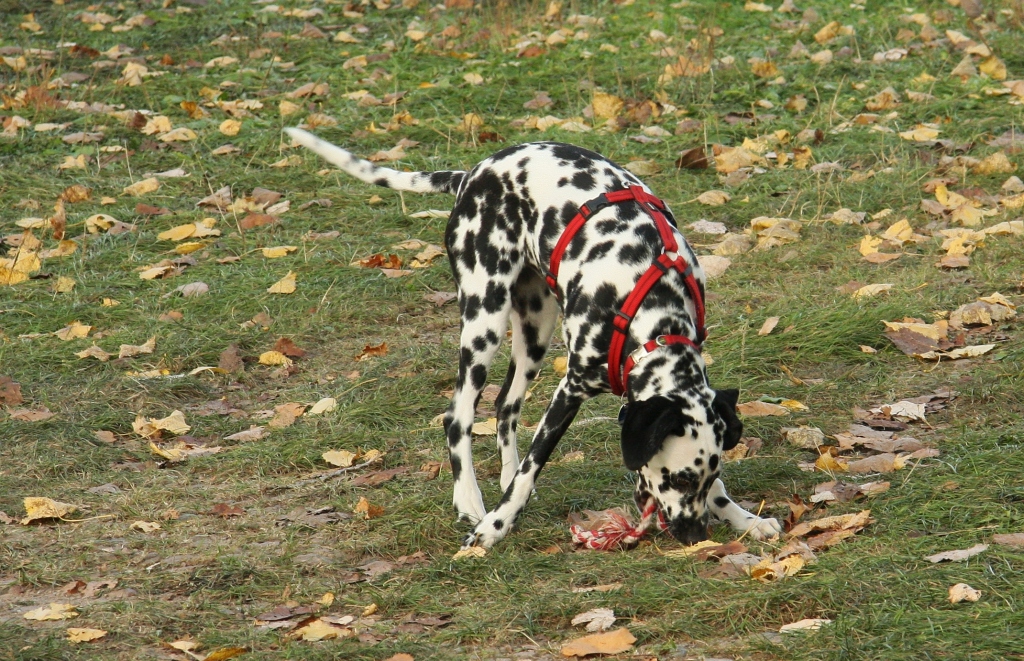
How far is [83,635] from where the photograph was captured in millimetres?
3883

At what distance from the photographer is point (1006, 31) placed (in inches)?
411

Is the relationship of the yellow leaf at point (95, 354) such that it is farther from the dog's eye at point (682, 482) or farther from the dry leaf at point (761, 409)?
the dog's eye at point (682, 482)

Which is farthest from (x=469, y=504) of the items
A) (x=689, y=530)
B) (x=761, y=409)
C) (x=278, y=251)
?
(x=278, y=251)

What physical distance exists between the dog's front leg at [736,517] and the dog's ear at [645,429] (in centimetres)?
45

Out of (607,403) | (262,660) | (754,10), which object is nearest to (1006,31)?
(754,10)

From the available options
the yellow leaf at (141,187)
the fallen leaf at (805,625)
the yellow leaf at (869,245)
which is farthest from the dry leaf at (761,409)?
the yellow leaf at (141,187)

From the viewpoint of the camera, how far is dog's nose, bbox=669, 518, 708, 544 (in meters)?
4.25

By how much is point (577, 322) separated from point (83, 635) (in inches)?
79.5

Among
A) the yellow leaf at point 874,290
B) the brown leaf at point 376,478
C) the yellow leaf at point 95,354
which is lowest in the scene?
the yellow leaf at point 95,354

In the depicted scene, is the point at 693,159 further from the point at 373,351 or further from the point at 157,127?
the point at 157,127

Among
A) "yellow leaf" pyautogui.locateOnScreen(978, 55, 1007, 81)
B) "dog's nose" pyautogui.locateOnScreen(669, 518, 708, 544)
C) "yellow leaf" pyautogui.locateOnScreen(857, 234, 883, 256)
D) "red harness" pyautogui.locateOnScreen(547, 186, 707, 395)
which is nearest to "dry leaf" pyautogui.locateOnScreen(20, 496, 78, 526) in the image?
"red harness" pyautogui.locateOnScreen(547, 186, 707, 395)

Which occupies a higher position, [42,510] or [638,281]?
[638,281]

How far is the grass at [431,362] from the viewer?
3.84m

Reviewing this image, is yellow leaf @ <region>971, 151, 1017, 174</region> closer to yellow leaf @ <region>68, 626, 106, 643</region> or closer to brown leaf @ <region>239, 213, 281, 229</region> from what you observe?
brown leaf @ <region>239, 213, 281, 229</region>
